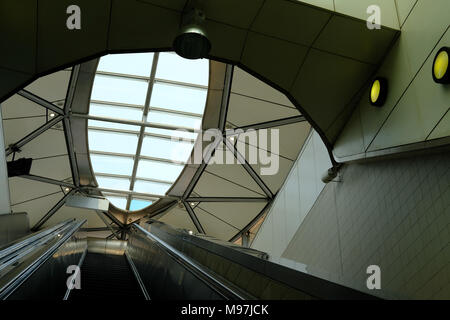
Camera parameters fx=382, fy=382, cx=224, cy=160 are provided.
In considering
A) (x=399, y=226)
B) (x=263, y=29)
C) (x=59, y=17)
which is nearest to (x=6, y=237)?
(x=59, y=17)

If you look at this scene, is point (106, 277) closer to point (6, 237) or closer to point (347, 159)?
point (6, 237)

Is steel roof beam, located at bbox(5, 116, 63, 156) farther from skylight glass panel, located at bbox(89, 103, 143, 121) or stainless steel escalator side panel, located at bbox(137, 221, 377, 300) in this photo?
stainless steel escalator side panel, located at bbox(137, 221, 377, 300)

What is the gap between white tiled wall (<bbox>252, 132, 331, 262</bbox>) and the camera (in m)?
12.4

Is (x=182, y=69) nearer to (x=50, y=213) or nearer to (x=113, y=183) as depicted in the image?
(x=113, y=183)

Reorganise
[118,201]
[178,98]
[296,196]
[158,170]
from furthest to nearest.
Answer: [118,201] < [158,170] < [178,98] < [296,196]

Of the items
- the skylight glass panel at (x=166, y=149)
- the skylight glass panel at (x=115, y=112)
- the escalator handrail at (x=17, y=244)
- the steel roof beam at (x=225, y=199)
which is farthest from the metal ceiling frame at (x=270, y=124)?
the escalator handrail at (x=17, y=244)

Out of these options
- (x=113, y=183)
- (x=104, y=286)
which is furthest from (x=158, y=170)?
(x=104, y=286)

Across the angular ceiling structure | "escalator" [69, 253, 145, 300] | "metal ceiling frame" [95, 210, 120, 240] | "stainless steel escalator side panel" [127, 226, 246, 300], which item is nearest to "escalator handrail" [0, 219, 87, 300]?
"escalator" [69, 253, 145, 300]

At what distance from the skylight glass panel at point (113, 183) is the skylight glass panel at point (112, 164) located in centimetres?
79

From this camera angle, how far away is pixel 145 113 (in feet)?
55.4

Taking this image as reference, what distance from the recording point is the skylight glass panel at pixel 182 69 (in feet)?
47.3

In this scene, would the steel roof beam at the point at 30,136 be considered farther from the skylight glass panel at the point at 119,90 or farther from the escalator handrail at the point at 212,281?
the escalator handrail at the point at 212,281

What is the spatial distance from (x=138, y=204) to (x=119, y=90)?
1353 cm
